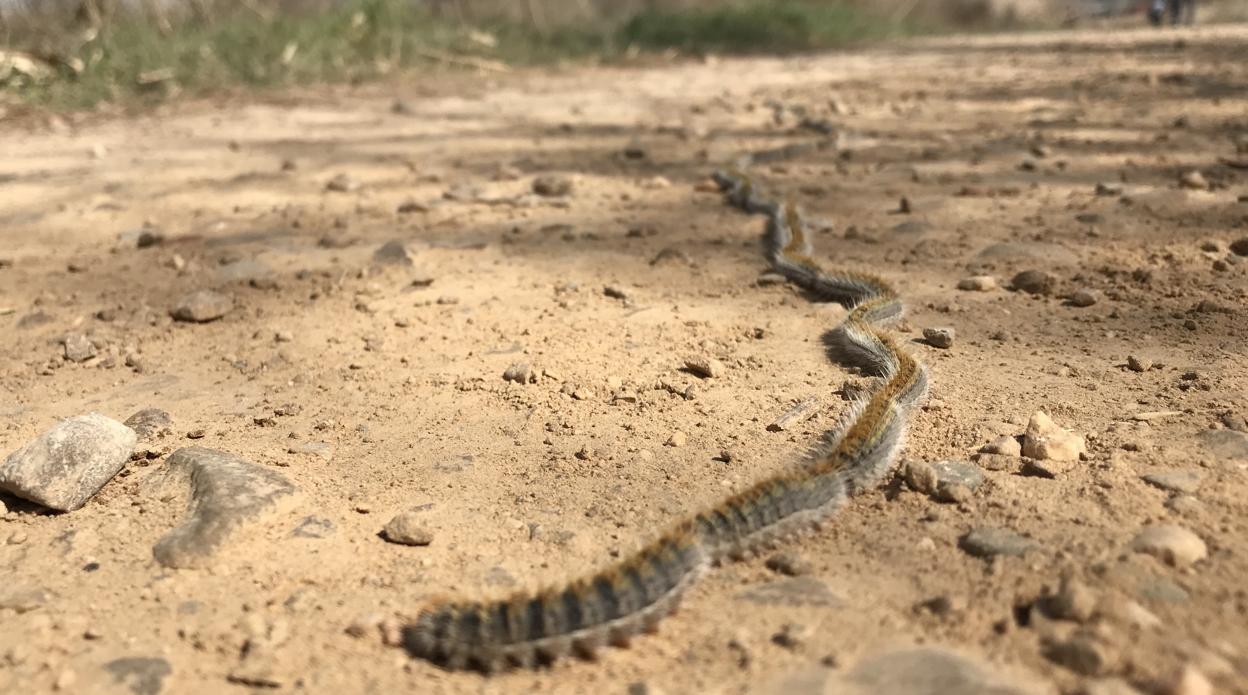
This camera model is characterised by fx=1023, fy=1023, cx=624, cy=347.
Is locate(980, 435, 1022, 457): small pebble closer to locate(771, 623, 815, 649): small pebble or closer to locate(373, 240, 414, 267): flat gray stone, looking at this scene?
locate(771, 623, 815, 649): small pebble

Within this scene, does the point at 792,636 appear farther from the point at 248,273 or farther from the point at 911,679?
the point at 248,273

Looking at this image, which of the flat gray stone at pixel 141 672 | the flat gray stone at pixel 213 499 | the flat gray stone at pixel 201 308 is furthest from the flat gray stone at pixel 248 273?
the flat gray stone at pixel 141 672

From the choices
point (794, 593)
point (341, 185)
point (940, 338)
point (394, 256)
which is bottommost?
point (794, 593)

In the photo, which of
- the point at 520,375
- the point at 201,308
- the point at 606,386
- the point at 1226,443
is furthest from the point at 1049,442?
the point at 201,308

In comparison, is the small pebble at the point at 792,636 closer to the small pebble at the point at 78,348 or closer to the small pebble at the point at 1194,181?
the small pebble at the point at 78,348

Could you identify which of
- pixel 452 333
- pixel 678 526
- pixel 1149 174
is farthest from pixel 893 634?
pixel 1149 174

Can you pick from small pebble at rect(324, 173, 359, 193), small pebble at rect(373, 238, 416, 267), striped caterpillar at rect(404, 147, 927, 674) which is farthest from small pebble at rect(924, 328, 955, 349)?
small pebble at rect(324, 173, 359, 193)

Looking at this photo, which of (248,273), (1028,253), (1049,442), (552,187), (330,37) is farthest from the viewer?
(330,37)
